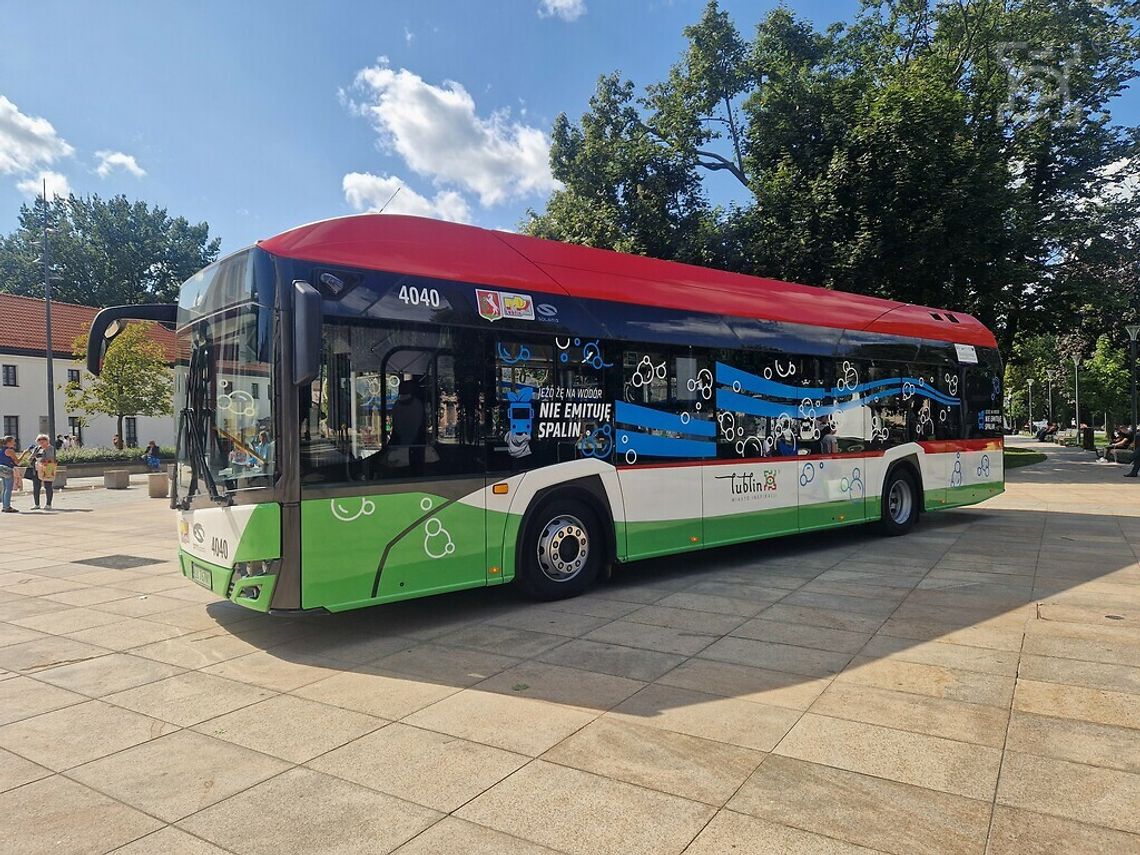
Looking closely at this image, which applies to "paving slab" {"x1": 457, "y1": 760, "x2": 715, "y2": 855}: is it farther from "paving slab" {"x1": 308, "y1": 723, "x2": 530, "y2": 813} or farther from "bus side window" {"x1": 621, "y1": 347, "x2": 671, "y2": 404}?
"bus side window" {"x1": 621, "y1": 347, "x2": 671, "y2": 404}

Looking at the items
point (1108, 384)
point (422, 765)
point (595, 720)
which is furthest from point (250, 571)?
point (1108, 384)

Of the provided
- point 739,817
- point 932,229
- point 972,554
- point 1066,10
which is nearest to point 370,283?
point 739,817

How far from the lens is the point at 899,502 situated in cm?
1185

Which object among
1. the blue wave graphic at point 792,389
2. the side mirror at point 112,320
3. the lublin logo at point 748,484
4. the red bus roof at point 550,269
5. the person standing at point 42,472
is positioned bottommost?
the person standing at point 42,472

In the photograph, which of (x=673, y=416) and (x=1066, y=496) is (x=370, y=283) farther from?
(x=1066, y=496)

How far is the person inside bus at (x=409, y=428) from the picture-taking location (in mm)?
6109

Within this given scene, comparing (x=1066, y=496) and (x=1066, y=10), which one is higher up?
(x=1066, y=10)

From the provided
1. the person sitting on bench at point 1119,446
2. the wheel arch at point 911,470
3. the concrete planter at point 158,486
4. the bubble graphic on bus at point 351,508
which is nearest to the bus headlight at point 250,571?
the bubble graphic on bus at point 351,508

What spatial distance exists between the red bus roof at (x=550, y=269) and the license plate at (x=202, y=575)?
8.88 feet

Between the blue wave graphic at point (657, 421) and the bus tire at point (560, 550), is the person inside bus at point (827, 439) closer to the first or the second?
the blue wave graphic at point (657, 421)

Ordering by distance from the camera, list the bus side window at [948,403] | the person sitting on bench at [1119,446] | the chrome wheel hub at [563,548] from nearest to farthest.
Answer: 1. the chrome wheel hub at [563,548]
2. the bus side window at [948,403]
3. the person sitting on bench at [1119,446]

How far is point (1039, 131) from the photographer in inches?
973

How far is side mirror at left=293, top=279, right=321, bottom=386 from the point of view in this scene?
17.1 feet

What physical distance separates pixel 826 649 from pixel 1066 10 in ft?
90.7
